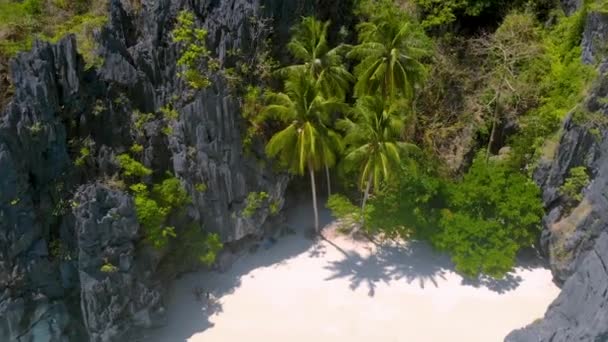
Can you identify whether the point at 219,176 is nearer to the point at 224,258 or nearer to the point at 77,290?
the point at 224,258

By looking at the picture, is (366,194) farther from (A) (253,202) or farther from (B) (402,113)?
(A) (253,202)

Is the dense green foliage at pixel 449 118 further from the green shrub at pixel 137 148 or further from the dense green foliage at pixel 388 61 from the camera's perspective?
the green shrub at pixel 137 148

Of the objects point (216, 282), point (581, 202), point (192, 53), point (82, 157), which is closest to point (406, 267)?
point (581, 202)

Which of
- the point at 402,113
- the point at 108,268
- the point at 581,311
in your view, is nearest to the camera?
the point at 581,311

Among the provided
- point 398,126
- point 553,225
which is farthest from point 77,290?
point 553,225

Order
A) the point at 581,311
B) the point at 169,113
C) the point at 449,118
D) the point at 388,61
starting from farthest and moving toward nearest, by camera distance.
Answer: the point at 449,118 < the point at 388,61 < the point at 169,113 < the point at 581,311

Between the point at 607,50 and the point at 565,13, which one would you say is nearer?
the point at 607,50
